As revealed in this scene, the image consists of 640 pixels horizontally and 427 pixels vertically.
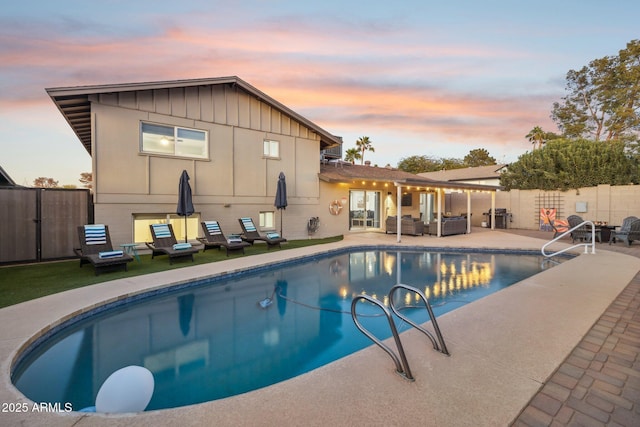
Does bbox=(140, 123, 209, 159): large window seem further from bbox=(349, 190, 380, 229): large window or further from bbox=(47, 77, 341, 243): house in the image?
bbox=(349, 190, 380, 229): large window

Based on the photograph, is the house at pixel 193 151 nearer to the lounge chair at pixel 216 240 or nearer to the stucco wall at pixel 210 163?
the stucco wall at pixel 210 163

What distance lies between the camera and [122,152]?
9.55 meters

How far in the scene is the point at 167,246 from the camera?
29.8 ft

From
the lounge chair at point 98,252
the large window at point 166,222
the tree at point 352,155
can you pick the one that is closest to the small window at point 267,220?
the large window at point 166,222

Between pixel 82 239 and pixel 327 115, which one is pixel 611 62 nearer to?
pixel 327 115

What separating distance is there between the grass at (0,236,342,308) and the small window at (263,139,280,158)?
5.13 m

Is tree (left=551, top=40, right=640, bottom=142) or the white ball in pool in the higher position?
tree (left=551, top=40, right=640, bottom=142)

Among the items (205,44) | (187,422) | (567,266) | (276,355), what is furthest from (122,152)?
(567,266)

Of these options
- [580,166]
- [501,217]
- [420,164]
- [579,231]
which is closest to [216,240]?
[579,231]

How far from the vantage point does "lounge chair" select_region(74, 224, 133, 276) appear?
707cm

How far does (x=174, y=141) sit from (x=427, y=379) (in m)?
10.8

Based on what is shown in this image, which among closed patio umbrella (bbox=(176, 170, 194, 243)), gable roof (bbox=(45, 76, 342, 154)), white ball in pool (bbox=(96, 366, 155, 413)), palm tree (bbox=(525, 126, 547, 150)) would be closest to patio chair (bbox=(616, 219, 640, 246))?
gable roof (bbox=(45, 76, 342, 154))

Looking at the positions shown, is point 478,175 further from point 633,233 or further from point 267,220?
point 267,220

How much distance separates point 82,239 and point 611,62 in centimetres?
3639
